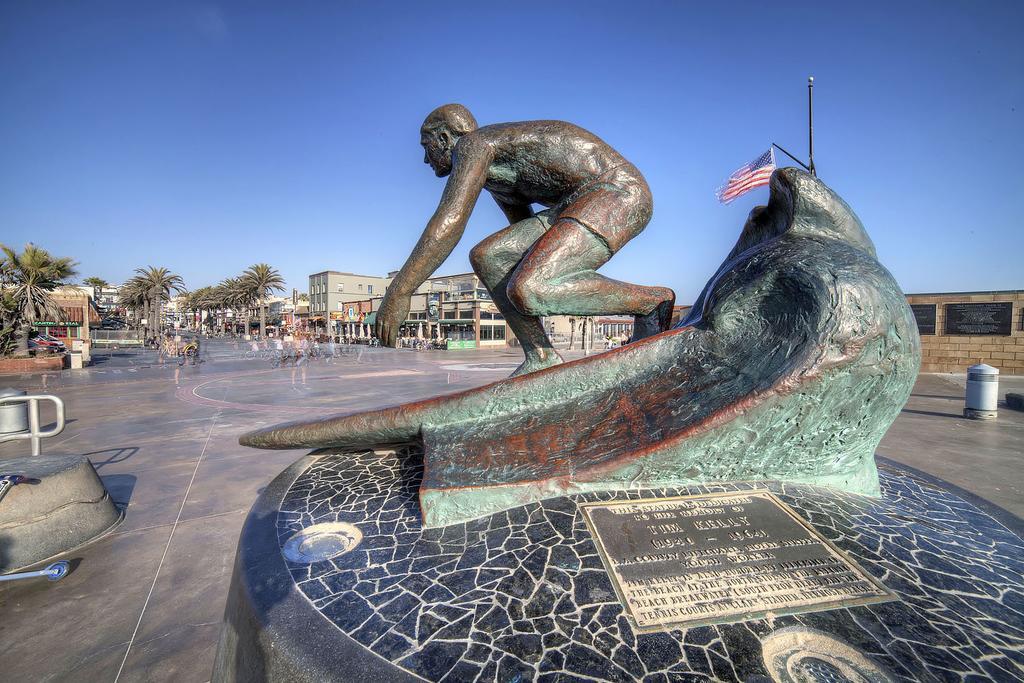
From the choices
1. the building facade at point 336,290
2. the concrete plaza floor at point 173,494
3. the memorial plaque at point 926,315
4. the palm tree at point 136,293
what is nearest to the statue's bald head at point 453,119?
the concrete plaza floor at point 173,494

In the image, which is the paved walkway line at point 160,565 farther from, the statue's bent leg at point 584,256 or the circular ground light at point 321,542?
the statue's bent leg at point 584,256

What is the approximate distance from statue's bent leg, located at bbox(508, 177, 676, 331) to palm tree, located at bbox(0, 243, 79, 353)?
22830 millimetres

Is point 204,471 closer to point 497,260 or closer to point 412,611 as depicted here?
point 497,260

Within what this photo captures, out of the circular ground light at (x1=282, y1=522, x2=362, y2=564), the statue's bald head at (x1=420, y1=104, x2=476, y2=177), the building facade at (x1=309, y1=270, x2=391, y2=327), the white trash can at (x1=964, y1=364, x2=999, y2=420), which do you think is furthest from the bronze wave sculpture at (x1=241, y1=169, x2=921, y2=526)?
the building facade at (x1=309, y1=270, x2=391, y2=327)

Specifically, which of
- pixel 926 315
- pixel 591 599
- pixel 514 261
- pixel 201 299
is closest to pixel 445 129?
pixel 514 261

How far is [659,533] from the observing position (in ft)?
5.77

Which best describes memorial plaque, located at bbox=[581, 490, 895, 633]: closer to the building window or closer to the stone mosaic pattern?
the stone mosaic pattern

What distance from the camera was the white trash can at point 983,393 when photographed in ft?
24.4

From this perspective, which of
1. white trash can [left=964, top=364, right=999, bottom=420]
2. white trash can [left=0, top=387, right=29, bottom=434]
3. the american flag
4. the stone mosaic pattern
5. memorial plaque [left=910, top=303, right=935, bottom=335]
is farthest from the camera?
memorial plaque [left=910, top=303, right=935, bottom=335]

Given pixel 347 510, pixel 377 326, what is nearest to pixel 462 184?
pixel 377 326

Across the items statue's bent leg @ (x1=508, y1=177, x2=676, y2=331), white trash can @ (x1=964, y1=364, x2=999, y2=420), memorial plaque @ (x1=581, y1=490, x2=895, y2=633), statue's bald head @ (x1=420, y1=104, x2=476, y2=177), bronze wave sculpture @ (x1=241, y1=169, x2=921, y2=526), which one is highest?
statue's bald head @ (x1=420, y1=104, x2=476, y2=177)

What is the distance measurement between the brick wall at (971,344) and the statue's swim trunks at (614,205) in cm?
A: 1484

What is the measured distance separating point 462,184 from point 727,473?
2093 millimetres

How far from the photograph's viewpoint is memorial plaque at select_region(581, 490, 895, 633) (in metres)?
1.45
